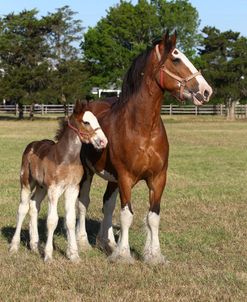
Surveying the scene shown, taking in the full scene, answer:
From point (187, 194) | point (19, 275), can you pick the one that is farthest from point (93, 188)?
point (19, 275)

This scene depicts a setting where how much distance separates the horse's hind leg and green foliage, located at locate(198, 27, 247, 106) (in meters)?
47.7

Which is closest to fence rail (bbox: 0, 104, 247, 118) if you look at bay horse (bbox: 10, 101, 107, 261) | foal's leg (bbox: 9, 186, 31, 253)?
foal's leg (bbox: 9, 186, 31, 253)

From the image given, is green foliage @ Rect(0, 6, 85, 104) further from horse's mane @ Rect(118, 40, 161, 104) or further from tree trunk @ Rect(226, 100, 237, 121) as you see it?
horse's mane @ Rect(118, 40, 161, 104)

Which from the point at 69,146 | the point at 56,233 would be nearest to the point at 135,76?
the point at 69,146

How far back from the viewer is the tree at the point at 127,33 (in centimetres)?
6359

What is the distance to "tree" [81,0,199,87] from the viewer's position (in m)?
63.6

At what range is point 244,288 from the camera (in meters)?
5.79

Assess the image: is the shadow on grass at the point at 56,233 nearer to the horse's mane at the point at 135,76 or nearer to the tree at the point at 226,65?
the horse's mane at the point at 135,76

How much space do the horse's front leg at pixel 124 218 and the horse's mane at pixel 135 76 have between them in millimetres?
984

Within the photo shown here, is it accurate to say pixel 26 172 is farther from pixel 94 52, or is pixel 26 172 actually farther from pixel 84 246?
pixel 94 52

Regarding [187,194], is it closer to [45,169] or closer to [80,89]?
[45,169]

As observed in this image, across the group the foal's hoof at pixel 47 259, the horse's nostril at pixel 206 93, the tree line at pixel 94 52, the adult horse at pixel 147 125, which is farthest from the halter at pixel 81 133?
the tree line at pixel 94 52

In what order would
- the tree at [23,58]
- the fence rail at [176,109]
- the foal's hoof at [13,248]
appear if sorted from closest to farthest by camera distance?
the foal's hoof at [13,248] → the tree at [23,58] → the fence rail at [176,109]

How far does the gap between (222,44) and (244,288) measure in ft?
175
